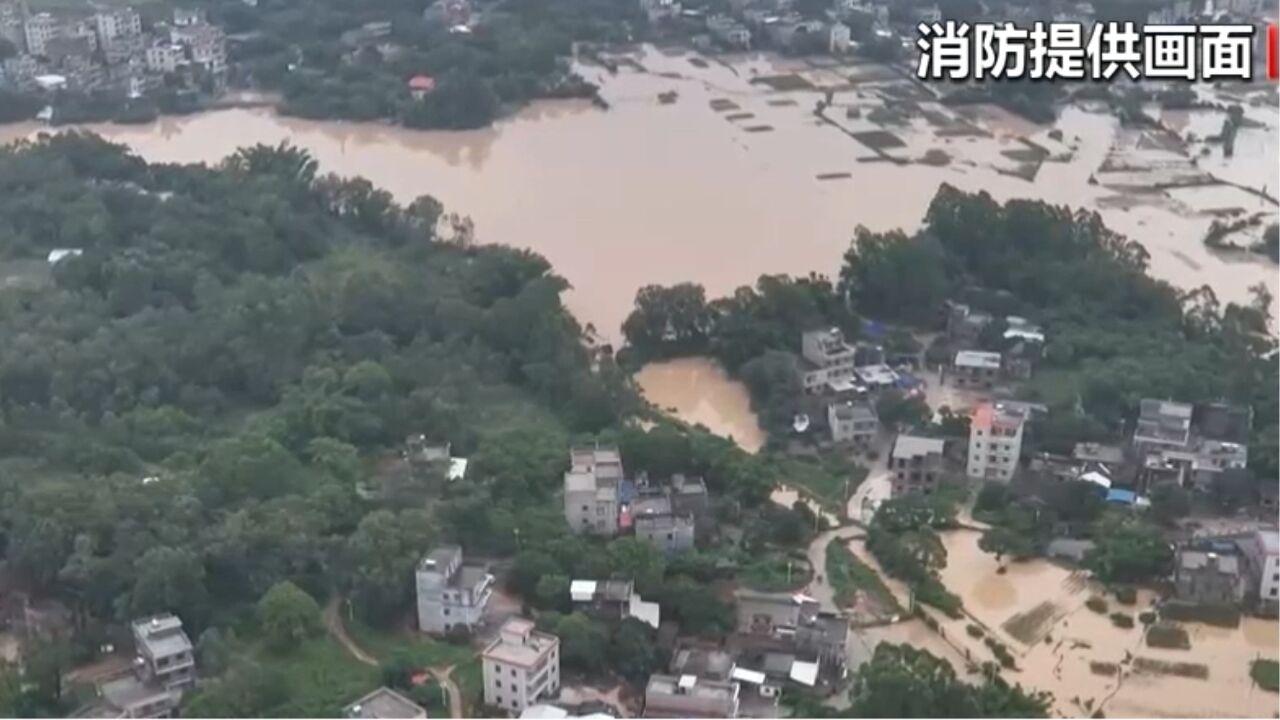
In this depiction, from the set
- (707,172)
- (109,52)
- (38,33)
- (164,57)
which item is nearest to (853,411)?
(707,172)

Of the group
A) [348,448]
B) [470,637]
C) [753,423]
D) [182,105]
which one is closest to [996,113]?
[753,423]

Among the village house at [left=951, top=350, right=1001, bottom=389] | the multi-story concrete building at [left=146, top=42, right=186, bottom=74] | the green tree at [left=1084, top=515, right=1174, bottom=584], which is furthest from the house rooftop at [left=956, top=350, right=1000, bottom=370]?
the multi-story concrete building at [left=146, top=42, right=186, bottom=74]

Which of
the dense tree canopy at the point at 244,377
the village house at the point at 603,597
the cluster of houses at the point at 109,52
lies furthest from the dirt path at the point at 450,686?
the cluster of houses at the point at 109,52

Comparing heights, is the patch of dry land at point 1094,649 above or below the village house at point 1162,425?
below

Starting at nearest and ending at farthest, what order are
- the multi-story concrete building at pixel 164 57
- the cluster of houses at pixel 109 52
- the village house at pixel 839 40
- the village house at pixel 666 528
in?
1. the village house at pixel 666 528
2. the cluster of houses at pixel 109 52
3. the multi-story concrete building at pixel 164 57
4. the village house at pixel 839 40

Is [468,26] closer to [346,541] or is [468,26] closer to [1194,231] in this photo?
[1194,231]

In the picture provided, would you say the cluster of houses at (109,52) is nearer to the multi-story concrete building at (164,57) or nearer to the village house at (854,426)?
the multi-story concrete building at (164,57)
